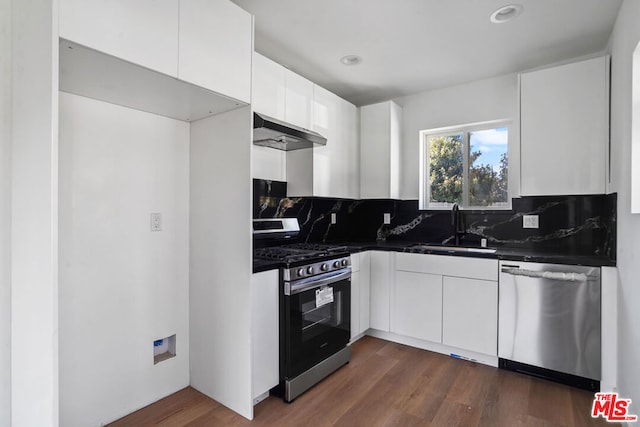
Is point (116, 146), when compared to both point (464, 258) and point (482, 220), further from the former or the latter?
point (482, 220)

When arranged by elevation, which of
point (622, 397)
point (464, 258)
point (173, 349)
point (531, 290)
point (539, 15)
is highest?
point (539, 15)

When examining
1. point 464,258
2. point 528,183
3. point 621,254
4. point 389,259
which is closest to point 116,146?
point 389,259

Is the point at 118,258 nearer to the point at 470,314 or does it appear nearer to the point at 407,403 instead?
the point at 407,403

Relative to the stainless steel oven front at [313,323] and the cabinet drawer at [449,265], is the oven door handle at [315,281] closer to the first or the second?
the stainless steel oven front at [313,323]

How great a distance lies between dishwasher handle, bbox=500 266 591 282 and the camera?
2.28 m

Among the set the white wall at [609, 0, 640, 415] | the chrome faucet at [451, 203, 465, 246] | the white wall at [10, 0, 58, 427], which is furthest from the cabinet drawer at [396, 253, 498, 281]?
the white wall at [10, 0, 58, 427]

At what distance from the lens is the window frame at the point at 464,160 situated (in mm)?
3118

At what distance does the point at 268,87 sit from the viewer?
2424 millimetres

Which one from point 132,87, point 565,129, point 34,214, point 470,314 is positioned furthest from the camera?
point 470,314

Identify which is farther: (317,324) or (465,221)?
(465,221)

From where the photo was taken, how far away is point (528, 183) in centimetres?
264

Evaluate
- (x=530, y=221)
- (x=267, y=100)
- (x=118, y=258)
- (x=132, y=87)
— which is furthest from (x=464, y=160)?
(x=118, y=258)

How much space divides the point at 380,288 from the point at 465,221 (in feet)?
3.56

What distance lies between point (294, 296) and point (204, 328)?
0.64 meters
